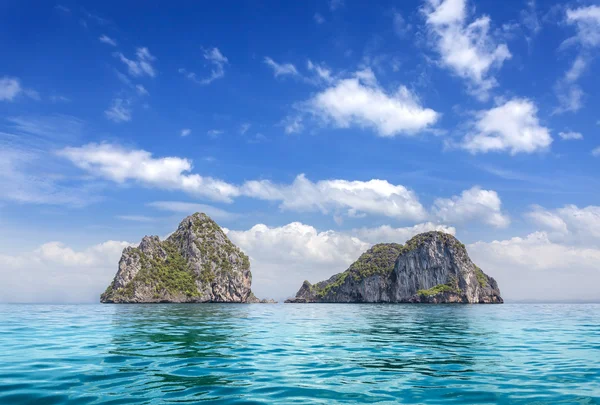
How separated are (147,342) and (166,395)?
15595mm

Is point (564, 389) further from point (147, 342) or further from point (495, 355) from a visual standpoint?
point (147, 342)

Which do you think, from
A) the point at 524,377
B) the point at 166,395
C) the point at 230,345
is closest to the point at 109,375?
the point at 166,395

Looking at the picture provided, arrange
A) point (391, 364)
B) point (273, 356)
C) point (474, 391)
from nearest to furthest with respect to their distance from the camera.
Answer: point (474, 391), point (391, 364), point (273, 356)

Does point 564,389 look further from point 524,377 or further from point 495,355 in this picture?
point 495,355

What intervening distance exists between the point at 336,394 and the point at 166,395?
533 centimetres

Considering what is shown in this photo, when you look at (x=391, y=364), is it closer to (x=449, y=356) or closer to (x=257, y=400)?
(x=449, y=356)

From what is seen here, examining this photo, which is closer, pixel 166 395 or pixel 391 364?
pixel 166 395

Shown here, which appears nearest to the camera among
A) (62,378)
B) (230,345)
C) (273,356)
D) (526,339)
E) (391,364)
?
(62,378)

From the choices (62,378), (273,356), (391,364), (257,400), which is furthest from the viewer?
(273,356)

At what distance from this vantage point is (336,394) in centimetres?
1291

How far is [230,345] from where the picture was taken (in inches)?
1000

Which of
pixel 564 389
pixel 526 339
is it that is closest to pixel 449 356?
pixel 564 389

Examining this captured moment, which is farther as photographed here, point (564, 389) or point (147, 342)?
point (147, 342)

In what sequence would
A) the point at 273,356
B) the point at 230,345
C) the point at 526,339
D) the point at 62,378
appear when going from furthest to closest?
1. the point at 526,339
2. the point at 230,345
3. the point at 273,356
4. the point at 62,378
